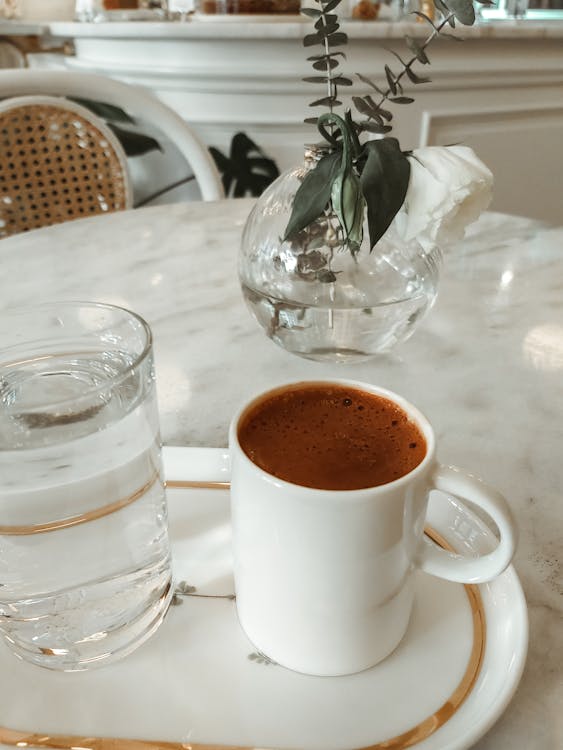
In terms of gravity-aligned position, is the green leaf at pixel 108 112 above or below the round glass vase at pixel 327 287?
above

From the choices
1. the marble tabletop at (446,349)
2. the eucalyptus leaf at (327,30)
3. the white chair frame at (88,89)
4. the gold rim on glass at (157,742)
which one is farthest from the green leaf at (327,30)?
the white chair frame at (88,89)

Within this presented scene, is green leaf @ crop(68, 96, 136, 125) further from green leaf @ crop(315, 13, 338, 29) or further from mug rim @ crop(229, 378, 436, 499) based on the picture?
mug rim @ crop(229, 378, 436, 499)

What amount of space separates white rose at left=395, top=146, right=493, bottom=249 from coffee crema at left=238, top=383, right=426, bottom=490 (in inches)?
6.2

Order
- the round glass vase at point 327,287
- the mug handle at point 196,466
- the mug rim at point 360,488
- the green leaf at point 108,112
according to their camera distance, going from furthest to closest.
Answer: the green leaf at point 108,112
the round glass vase at point 327,287
the mug handle at point 196,466
the mug rim at point 360,488

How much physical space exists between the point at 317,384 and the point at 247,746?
16 cm

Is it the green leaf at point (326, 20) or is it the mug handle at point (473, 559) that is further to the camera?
the green leaf at point (326, 20)

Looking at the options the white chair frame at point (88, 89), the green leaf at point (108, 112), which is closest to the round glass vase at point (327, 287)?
the white chair frame at point (88, 89)

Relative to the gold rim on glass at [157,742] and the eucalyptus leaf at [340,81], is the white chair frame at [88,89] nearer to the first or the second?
the eucalyptus leaf at [340,81]

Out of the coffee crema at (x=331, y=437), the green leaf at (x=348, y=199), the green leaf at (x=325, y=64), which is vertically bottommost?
the coffee crema at (x=331, y=437)

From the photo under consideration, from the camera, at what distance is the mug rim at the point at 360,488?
0.25m

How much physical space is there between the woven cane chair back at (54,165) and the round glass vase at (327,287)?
0.60m

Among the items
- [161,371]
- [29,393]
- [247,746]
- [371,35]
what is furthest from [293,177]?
[371,35]

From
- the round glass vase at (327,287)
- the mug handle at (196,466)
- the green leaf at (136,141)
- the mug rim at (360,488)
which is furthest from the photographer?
the green leaf at (136,141)

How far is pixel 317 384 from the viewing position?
32 cm
